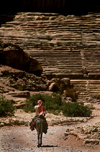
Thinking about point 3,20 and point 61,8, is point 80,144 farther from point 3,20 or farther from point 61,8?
point 61,8

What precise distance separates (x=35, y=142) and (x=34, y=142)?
2cm

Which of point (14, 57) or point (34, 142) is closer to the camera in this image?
point (34, 142)

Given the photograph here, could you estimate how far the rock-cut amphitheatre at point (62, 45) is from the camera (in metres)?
18.4

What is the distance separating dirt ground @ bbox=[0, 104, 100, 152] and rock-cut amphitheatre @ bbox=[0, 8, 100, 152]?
6000 mm

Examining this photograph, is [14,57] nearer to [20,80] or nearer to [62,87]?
[20,80]

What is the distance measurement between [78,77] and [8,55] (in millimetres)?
8060

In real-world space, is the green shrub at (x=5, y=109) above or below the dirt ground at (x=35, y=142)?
below

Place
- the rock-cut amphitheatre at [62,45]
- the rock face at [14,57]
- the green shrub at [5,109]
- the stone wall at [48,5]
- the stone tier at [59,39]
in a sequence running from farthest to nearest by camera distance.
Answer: the stone wall at [48,5] → the stone tier at [59,39] → the rock-cut amphitheatre at [62,45] → the rock face at [14,57] → the green shrub at [5,109]

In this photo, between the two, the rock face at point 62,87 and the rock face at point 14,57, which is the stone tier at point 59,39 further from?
the rock face at point 14,57

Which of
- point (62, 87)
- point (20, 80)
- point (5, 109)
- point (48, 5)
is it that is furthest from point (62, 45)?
point (5, 109)

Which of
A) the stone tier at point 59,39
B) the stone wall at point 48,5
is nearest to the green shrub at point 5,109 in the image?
the stone tier at point 59,39

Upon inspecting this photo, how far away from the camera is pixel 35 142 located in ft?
16.6

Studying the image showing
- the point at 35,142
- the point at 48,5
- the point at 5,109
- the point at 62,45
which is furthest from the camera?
the point at 48,5

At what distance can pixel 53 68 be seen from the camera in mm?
20359
